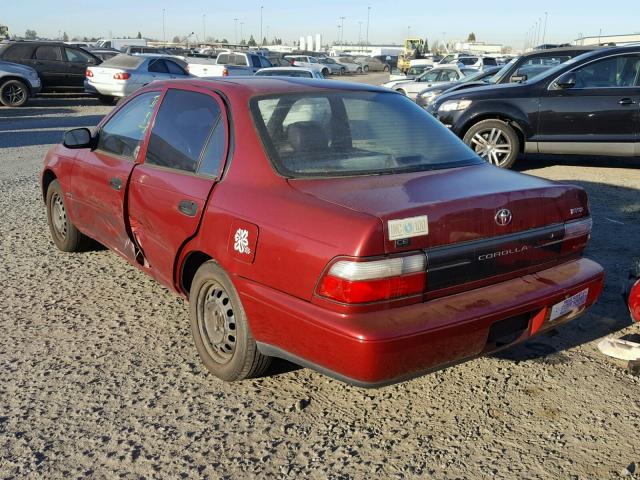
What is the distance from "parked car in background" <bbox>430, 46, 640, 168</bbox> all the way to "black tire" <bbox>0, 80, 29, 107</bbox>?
12623 millimetres

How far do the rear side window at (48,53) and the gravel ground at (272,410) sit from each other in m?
16.9

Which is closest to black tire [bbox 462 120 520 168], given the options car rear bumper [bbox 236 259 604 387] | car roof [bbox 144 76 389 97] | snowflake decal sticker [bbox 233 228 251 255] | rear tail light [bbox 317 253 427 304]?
car roof [bbox 144 76 389 97]

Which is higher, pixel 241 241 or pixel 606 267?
pixel 241 241

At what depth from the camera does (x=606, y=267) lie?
203 inches

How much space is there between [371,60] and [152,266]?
2399 inches

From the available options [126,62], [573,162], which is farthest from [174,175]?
[126,62]

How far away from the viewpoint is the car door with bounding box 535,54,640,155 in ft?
28.7

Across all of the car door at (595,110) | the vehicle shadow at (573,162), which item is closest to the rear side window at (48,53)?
the vehicle shadow at (573,162)

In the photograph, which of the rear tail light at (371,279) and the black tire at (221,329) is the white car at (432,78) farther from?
the rear tail light at (371,279)

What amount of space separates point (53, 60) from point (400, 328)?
1958 centimetres

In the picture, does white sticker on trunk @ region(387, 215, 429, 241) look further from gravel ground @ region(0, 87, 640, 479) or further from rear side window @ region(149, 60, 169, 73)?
rear side window @ region(149, 60, 169, 73)

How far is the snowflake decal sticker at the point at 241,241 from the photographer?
3033 millimetres

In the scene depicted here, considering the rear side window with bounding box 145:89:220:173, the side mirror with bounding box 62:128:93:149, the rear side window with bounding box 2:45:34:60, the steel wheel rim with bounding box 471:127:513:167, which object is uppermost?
the rear side window with bounding box 2:45:34:60

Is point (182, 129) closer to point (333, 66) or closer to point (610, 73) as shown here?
point (610, 73)
